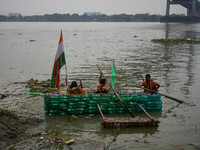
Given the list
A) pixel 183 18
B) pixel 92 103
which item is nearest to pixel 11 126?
pixel 92 103

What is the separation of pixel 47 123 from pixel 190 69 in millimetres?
16580

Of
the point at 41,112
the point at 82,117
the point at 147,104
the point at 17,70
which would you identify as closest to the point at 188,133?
the point at 147,104

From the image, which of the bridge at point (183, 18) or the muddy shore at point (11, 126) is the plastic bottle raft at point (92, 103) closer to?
the muddy shore at point (11, 126)

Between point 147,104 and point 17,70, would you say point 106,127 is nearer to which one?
point 147,104

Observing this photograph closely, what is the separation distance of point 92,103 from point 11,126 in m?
3.74

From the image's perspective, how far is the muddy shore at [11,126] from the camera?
9.62 meters

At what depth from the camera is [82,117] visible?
12289mm

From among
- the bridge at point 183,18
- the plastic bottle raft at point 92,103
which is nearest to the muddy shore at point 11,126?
the plastic bottle raft at point 92,103

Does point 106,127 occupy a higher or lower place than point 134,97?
lower

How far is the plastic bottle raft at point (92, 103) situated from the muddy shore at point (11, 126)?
3.36ft

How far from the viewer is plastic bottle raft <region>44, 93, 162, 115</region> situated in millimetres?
12078

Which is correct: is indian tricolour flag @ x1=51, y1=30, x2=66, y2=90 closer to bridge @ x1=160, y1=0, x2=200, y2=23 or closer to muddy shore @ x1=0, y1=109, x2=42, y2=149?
muddy shore @ x1=0, y1=109, x2=42, y2=149

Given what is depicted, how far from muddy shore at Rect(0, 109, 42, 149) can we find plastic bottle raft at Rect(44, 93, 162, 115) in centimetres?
103

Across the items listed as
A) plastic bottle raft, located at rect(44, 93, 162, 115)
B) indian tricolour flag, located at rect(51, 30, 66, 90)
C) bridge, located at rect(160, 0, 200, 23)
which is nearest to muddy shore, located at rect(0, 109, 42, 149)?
plastic bottle raft, located at rect(44, 93, 162, 115)
